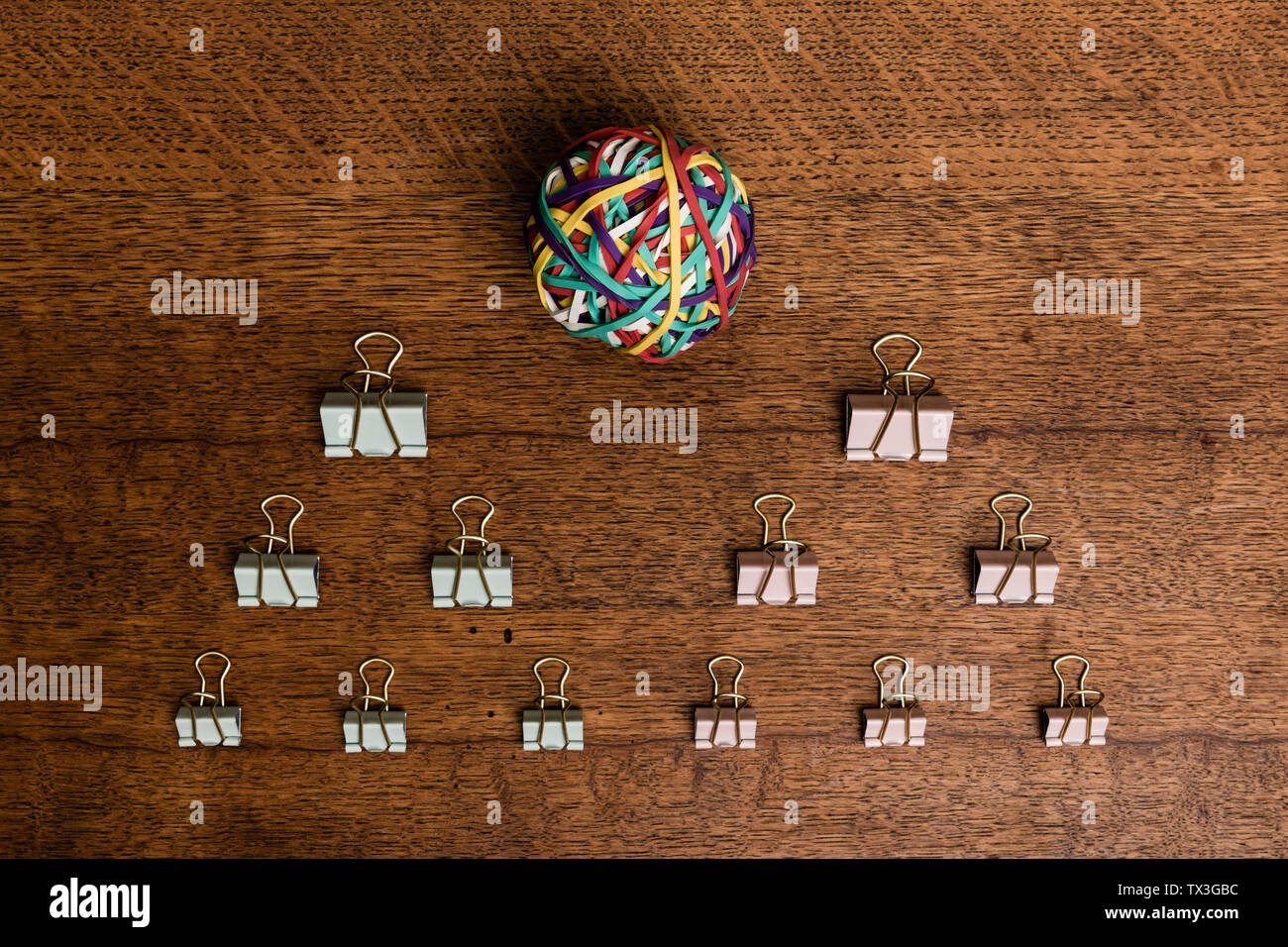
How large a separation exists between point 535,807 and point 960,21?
1200 millimetres

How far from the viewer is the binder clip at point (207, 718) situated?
1.00 m

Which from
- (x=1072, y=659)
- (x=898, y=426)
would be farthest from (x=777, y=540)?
(x=1072, y=659)

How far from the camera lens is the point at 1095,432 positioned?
100cm

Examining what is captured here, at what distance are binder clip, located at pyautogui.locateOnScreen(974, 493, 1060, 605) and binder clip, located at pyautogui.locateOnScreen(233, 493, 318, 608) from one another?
88 cm

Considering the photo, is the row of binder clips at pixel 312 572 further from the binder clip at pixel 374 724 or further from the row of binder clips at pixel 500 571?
the binder clip at pixel 374 724

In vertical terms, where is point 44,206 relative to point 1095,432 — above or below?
above

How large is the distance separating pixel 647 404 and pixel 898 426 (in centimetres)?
33

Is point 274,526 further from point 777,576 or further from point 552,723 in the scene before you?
point 777,576

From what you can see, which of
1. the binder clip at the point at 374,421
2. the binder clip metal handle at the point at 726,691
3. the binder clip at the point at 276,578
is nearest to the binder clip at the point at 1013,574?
the binder clip metal handle at the point at 726,691

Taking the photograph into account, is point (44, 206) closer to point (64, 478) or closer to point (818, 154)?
point (64, 478)

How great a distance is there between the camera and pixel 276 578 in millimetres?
978

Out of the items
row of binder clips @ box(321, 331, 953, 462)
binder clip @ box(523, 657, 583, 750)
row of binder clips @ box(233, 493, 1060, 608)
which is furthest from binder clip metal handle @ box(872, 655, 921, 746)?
binder clip @ box(523, 657, 583, 750)

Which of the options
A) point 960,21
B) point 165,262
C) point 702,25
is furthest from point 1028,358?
point 165,262

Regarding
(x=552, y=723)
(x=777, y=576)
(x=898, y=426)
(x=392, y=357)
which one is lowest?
(x=552, y=723)
